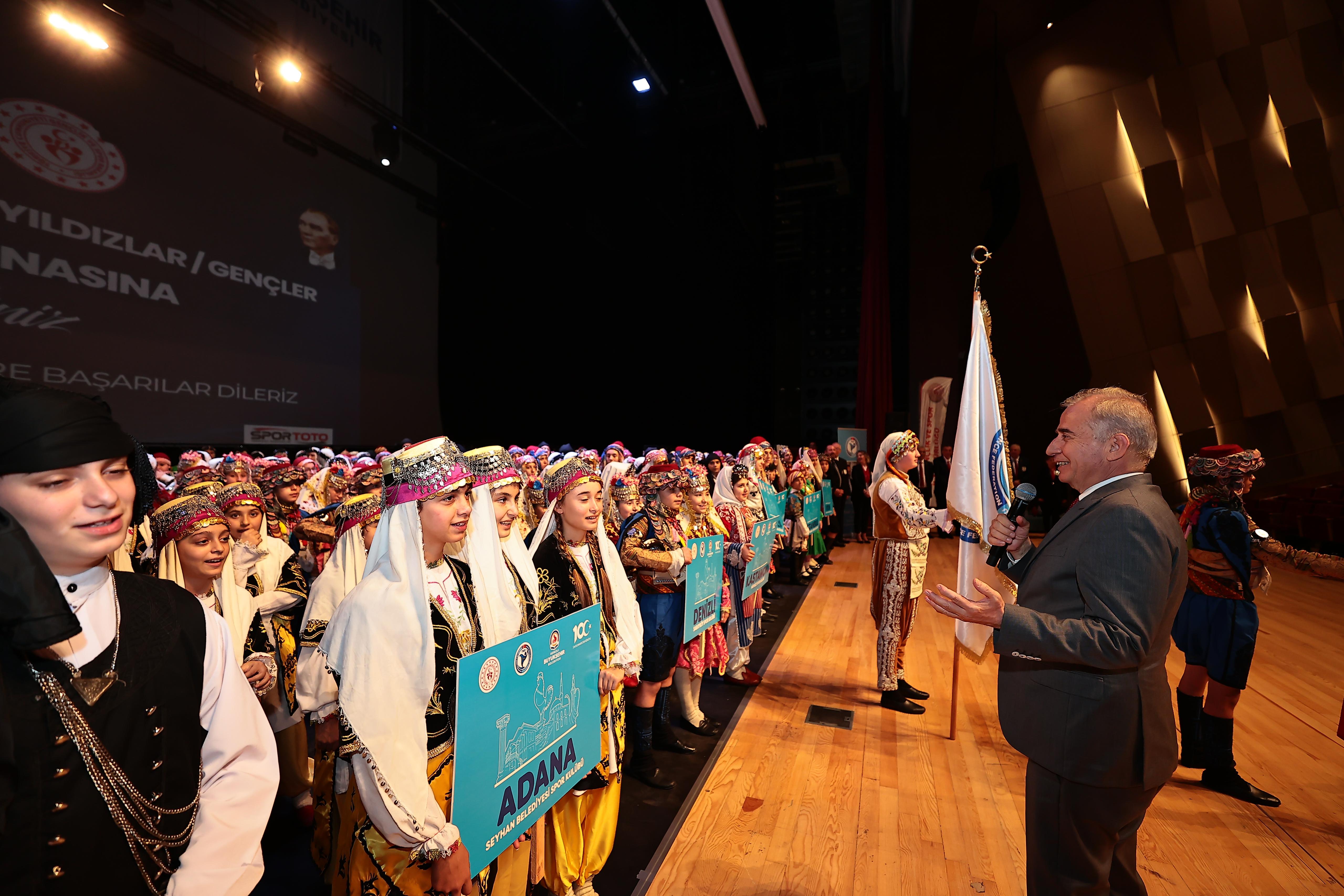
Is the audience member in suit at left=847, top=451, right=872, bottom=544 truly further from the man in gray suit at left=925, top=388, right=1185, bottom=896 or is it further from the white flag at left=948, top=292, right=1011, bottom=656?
the man in gray suit at left=925, top=388, right=1185, bottom=896

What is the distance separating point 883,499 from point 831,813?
2.07 m

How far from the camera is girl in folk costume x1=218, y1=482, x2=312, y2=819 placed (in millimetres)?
2629

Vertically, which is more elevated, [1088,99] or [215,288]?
[1088,99]

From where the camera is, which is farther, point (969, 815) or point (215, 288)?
point (215, 288)

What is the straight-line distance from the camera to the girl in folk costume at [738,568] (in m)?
4.37

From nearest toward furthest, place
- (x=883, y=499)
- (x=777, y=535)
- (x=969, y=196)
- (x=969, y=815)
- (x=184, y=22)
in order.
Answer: (x=969, y=815), (x=883, y=499), (x=184, y=22), (x=777, y=535), (x=969, y=196)

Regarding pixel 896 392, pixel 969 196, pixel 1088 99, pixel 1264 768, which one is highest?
pixel 1088 99

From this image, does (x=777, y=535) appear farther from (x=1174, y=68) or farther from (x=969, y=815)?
(x=1174, y=68)

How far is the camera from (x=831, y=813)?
2.88 m

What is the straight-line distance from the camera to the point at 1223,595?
3098mm

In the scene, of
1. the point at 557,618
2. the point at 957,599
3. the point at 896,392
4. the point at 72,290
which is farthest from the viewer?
the point at 896,392

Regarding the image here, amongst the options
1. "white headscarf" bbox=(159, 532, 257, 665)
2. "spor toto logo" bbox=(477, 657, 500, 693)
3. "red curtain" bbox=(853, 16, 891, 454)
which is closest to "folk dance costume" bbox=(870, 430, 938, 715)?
"spor toto logo" bbox=(477, 657, 500, 693)

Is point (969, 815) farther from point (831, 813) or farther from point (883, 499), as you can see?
point (883, 499)

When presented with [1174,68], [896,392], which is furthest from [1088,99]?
[896,392]
